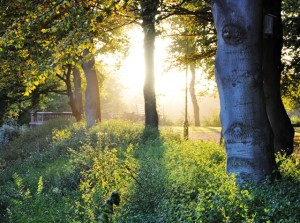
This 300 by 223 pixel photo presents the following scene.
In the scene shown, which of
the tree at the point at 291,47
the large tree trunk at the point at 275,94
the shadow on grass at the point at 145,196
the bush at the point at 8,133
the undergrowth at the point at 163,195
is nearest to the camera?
the undergrowth at the point at 163,195

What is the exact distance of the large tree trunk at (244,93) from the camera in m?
6.39

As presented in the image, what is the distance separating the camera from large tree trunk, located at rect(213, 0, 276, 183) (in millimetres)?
6391

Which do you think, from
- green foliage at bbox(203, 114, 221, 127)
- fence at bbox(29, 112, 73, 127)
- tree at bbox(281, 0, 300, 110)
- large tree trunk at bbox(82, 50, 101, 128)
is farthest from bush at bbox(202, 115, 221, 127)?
large tree trunk at bbox(82, 50, 101, 128)

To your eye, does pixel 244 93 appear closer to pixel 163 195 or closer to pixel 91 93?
pixel 163 195

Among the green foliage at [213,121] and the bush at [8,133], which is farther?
the green foliage at [213,121]

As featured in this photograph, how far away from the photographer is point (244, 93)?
21.2 ft

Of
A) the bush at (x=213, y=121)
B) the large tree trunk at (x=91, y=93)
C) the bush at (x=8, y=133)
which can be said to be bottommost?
the bush at (x=8, y=133)

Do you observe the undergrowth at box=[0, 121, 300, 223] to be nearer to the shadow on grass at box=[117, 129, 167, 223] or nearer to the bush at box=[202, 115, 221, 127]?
the shadow on grass at box=[117, 129, 167, 223]

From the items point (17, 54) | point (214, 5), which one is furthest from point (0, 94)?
point (214, 5)

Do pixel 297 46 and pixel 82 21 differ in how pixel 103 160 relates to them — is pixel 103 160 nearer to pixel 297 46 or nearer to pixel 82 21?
pixel 82 21

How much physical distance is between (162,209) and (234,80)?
2.65 m

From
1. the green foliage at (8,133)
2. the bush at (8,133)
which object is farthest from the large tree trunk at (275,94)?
the green foliage at (8,133)

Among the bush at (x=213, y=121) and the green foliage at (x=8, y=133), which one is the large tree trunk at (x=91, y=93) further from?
the bush at (x=213, y=121)

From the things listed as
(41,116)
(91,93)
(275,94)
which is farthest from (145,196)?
(41,116)
